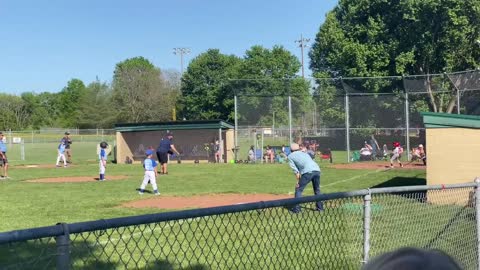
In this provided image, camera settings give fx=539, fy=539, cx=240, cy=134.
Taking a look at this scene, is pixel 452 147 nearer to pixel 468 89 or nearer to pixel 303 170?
pixel 303 170

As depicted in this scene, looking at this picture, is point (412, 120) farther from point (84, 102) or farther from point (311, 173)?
point (84, 102)

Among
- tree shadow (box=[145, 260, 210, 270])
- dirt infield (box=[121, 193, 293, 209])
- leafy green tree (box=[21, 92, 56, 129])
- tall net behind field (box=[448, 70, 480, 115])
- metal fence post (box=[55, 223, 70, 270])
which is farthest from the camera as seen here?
leafy green tree (box=[21, 92, 56, 129])

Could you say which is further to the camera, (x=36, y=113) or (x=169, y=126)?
(x=36, y=113)

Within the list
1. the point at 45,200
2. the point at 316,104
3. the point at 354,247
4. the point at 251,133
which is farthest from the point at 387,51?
the point at 354,247

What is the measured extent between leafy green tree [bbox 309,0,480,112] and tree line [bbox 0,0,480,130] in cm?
7

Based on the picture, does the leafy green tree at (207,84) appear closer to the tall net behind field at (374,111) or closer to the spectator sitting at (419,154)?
the tall net behind field at (374,111)

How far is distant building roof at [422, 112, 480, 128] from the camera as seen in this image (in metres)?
12.3

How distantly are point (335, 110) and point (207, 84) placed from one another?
44.8 meters

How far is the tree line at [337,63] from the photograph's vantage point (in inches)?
1242

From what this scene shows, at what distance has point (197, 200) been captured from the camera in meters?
13.6

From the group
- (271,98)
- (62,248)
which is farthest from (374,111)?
(62,248)

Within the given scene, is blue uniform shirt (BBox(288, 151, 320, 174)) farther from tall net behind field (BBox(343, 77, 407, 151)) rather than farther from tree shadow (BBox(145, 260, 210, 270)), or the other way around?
tall net behind field (BBox(343, 77, 407, 151))

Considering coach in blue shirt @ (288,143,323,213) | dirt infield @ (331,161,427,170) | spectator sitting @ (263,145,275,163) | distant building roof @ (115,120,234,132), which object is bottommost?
dirt infield @ (331,161,427,170)

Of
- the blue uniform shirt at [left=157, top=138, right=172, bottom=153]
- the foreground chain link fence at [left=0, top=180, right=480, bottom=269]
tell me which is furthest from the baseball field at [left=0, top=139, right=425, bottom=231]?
the foreground chain link fence at [left=0, top=180, right=480, bottom=269]
